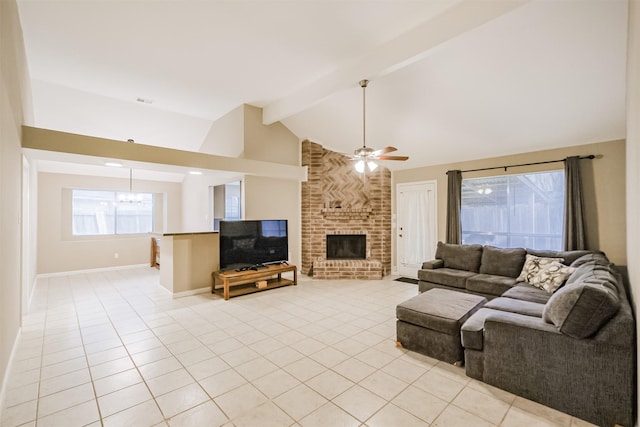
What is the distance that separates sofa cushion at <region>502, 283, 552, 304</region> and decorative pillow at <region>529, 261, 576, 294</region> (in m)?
0.10

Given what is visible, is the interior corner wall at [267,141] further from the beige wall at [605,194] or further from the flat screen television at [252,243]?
the beige wall at [605,194]

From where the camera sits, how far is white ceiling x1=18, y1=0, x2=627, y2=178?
9.21 ft

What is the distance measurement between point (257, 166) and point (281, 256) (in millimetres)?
1786

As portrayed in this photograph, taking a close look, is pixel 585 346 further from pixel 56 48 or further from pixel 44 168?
pixel 44 168

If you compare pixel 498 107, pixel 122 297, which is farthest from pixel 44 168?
pixel 498 107

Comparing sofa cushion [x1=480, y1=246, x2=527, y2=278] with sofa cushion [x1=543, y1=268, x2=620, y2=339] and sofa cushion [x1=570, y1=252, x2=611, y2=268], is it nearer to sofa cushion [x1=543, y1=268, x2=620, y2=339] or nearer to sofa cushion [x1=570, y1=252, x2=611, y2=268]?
sofa cushion [x1=570, y1=252, x2=611, y2=268]

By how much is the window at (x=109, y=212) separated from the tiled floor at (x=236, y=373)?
10.6 feet

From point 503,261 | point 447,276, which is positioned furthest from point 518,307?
point 503,261

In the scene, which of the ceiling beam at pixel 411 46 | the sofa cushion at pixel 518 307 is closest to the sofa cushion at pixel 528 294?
the sofa cushion at pixel 518 307

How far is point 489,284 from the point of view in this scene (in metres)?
4.17

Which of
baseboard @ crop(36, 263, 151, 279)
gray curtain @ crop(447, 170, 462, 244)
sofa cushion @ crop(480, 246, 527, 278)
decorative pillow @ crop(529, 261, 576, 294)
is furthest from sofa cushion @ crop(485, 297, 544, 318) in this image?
baseboard @ crop(36, 263, 151, 279)

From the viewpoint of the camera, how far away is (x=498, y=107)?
391 centimetres

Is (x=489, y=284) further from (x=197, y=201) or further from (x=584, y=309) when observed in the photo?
(x=197, y=201)

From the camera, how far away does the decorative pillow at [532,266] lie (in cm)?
398
